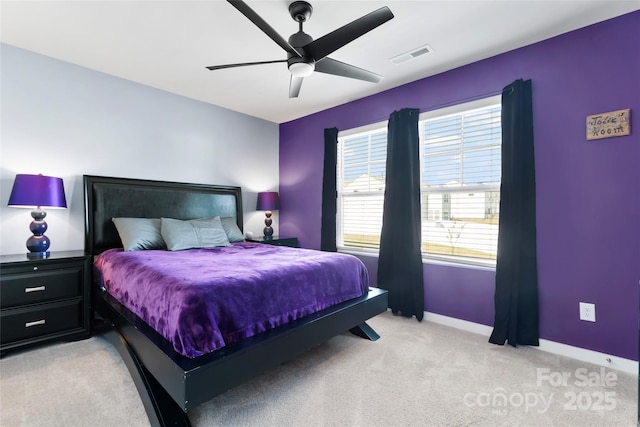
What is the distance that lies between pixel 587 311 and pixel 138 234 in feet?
13.1

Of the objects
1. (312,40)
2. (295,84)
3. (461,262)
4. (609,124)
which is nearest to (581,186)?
(609,124)

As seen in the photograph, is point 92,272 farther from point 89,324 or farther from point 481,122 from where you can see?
point 481,122

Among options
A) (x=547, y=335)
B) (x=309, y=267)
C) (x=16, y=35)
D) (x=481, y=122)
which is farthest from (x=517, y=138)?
(x=16, y=35)

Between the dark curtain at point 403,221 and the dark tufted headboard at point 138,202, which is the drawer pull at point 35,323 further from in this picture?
the dark curtain at point 403,221

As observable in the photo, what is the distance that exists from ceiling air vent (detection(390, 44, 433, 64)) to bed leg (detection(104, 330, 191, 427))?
10.3 ft

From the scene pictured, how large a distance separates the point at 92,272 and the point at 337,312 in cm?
237

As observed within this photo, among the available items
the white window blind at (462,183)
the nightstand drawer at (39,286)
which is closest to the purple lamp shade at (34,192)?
the nightstand drawer at (39,286)

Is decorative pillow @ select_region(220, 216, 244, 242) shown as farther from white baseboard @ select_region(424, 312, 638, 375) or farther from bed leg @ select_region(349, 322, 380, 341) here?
white baseboard @ select_region(424, 312, 638, 375)

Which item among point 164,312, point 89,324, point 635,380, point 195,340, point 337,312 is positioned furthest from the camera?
point 89,324

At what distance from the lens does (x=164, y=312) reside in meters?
1.58

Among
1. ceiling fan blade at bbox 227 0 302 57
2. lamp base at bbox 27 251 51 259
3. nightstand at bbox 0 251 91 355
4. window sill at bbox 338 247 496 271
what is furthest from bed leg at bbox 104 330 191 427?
window sill at bbox 338 247 496 271

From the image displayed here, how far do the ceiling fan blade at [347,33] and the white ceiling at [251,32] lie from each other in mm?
377

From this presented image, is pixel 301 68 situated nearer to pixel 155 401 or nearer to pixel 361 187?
pixel 361 187

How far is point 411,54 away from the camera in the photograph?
2.68m
